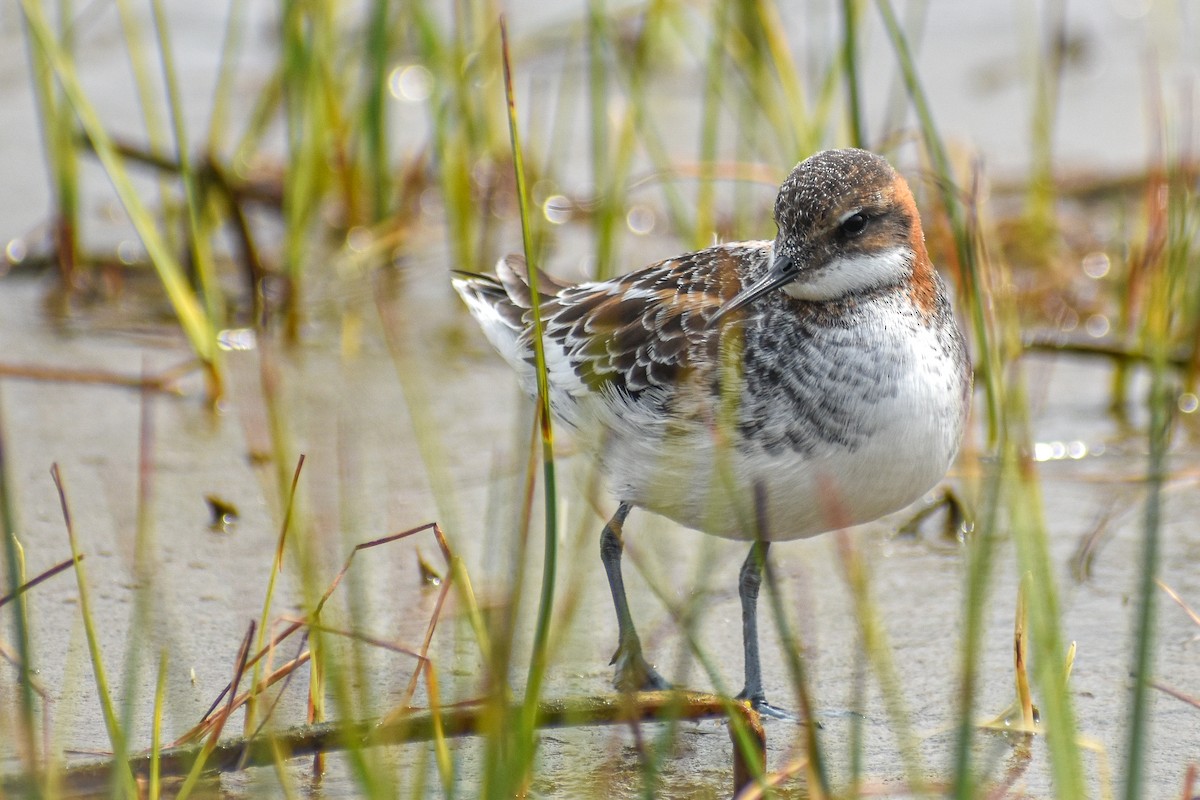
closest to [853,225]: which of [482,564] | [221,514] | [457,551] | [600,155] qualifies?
[482,564]

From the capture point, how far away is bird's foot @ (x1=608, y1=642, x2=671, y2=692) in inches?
163

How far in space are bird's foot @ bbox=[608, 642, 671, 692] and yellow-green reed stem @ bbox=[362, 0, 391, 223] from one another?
3.07 m

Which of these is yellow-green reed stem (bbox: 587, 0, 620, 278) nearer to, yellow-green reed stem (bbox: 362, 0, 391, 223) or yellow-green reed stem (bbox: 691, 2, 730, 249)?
yellow-green reed stem (bbox: 691, 2, 730, 249)

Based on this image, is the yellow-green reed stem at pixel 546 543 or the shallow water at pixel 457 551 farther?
the shallow water at pixel 457 551

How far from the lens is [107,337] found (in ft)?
21.1

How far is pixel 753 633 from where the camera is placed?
14.1 ft

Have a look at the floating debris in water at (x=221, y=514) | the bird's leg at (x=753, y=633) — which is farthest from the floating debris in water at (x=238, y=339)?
the bird's leg at (x=753, y=633)

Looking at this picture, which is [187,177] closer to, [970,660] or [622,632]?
[622,632]

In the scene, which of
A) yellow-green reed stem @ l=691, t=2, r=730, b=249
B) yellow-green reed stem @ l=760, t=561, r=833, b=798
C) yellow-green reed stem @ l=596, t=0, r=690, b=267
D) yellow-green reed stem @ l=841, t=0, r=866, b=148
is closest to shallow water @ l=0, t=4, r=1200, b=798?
yellow-green reed stem @ l=760, t=561, r=833, b=798

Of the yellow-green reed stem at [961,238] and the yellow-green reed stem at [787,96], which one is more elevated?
the yellow-green reed stem at [787,96]

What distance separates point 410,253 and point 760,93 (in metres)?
1.79

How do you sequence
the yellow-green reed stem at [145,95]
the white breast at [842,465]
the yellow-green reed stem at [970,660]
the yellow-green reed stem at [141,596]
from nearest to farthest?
the yellow-green reed stem at [970,660], the yellow-green reed stem at [141,596], the white breast at [842,465], the yellow-green reed stem at [145,95]

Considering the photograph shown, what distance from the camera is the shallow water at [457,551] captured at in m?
A: 3.81

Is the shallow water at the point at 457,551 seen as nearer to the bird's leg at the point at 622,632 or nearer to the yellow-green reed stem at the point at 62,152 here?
the bird's leg at the point at 622,632
